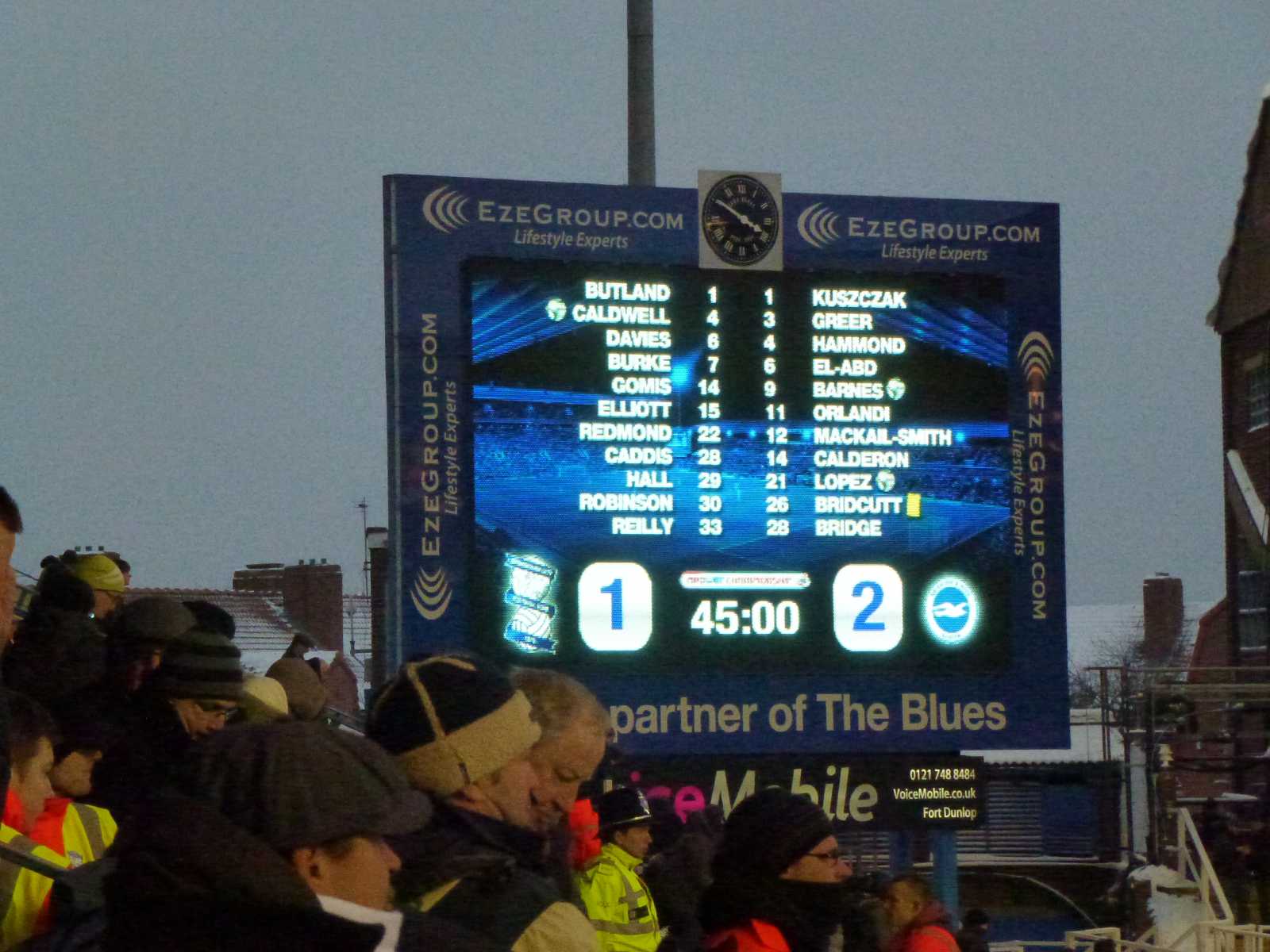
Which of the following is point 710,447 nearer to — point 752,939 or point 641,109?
point 641,109

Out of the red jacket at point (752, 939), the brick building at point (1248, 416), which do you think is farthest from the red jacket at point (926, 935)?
the brick building at point (1248, 416)

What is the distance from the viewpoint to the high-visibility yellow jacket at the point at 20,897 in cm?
342

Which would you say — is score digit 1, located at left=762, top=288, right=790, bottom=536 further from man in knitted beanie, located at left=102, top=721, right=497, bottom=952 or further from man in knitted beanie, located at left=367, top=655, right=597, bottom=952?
man in knitted beanie, located at left=102, top=721, right=497, bottom=952

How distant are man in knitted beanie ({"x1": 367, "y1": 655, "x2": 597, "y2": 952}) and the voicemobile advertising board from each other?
22.1ft

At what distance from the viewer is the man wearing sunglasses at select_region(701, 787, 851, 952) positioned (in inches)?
145

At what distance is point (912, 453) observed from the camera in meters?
10.5

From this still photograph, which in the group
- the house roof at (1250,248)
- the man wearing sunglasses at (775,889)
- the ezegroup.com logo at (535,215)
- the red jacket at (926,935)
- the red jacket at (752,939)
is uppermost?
the house roof at (1250,248)

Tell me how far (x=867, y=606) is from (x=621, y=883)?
404 centimetres

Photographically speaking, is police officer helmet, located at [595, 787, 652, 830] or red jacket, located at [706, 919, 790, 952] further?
police officer helmet, located at [595, 787, 652, 830]

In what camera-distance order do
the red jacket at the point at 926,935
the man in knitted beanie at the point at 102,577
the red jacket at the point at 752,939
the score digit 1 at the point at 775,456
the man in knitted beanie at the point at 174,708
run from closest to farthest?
the red jacket at the point at 752,939
the man in knitted beanie at the point at 174,708
the red jacket at the point at 926,935
the man in knitted beanie at the point at 102,577
the score digit 1 at the point at 775,456

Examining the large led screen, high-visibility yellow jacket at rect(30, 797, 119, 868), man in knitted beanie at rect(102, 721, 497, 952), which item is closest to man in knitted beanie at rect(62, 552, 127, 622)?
high-visibility yellow jacket at rect(30, 797, 119, 868)

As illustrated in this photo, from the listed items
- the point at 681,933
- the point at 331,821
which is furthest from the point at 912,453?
the point at 331,821

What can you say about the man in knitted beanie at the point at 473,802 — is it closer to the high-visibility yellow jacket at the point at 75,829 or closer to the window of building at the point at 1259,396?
the high-visibility yellow jacket at the point at 75,829

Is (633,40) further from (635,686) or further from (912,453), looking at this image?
(635,686)
